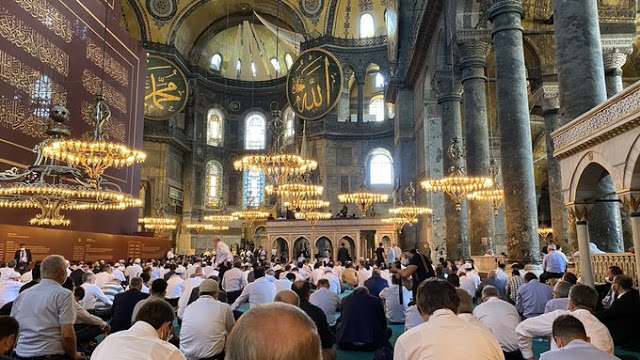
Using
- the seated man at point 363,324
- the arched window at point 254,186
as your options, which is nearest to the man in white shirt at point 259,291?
the seated man at point 363,324

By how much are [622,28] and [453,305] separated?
33.5 ft

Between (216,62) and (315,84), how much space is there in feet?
50.6

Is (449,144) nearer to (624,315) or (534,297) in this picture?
(534,297)

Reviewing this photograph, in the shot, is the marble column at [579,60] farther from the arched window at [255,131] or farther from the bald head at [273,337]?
the arched window at [255,131]

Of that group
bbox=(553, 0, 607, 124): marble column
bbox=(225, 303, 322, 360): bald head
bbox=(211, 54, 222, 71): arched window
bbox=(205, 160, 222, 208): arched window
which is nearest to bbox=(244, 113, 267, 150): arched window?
bbox=(205, 160, 222, 208): arched window

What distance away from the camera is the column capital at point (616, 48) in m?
9.74

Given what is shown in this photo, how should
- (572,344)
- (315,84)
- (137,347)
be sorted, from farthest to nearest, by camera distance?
(315,84)
(572,344)
(137,347)

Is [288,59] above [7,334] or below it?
above

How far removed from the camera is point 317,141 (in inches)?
945

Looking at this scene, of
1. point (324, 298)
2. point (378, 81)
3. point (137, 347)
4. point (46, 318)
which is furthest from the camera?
point (378, 81)

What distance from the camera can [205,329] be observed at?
3.40 metres

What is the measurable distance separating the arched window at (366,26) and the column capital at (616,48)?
623 inches

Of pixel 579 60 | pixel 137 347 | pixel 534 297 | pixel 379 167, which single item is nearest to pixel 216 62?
pixel 379 167

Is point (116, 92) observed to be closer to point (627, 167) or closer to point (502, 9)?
point (502, 9)
